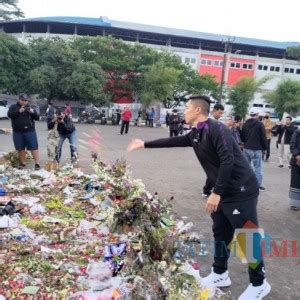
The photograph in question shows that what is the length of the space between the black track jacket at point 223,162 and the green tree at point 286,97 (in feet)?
141

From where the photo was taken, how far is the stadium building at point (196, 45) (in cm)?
5072

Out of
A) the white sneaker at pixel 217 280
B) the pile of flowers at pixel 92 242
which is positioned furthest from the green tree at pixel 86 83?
the white sneaker at pixel 217 280

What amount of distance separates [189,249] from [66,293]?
1638 millimetres

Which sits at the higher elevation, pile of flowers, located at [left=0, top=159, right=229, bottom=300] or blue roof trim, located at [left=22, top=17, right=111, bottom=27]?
blue roof trim, located at [left=22, top=17, right=111, bottom=27]

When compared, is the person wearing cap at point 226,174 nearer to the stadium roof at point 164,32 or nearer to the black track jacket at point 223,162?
the black track jacket at point 223,162

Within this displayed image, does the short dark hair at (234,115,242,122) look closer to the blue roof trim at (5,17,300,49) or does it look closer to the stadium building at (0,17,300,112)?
the stadium building at (0,17,300,112)

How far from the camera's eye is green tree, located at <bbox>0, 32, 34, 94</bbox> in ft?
91.4

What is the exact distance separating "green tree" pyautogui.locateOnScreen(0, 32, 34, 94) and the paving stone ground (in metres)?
15.6

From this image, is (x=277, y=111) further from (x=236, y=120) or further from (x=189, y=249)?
(x=189, y=249)

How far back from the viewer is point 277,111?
45281 mm

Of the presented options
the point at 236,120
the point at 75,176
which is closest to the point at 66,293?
the point at 75,176

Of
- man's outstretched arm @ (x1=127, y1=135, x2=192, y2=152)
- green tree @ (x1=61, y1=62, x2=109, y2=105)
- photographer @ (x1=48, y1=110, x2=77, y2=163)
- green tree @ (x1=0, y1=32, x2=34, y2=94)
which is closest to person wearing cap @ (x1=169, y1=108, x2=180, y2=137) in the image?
photographer @ (x1=48, y1=110, x2=77, y2=163)

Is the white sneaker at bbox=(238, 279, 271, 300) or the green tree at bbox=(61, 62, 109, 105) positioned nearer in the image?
the white sneaker at bbox=(238, 279, 271, 300)

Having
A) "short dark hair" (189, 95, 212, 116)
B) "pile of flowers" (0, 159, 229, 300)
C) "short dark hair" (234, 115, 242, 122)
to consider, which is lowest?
"pile of flowers" (0, 159, 229, 300)
